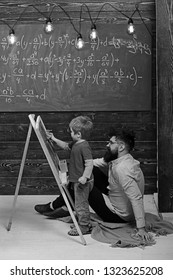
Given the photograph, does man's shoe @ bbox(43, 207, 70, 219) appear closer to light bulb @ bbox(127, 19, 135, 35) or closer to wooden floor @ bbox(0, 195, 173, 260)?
wooden floor @ bbox(0, 195, 173, 260)

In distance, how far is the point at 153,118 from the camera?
19.2ft

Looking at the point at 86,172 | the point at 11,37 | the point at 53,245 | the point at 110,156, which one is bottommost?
the point at 53,245

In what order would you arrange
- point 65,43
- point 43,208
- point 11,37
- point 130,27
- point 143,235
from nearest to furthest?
point 143,235 → point 43,208 → point 11,37 → point 130,27 → point 65,43

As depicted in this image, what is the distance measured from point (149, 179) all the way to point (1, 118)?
1.70 meters

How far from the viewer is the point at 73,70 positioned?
5.81 m

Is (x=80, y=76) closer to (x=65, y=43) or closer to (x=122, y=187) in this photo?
(x=65, y=43)

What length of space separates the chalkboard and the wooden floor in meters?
1.46

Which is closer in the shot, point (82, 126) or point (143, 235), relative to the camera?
point (143, 235)

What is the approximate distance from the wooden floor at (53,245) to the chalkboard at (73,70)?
1461mm

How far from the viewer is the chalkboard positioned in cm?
578

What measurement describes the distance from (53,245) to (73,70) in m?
2.34

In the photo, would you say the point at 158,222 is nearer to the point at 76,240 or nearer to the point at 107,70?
the point at 76,240

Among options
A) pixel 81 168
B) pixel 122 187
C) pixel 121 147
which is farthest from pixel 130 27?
pixel 122 187
